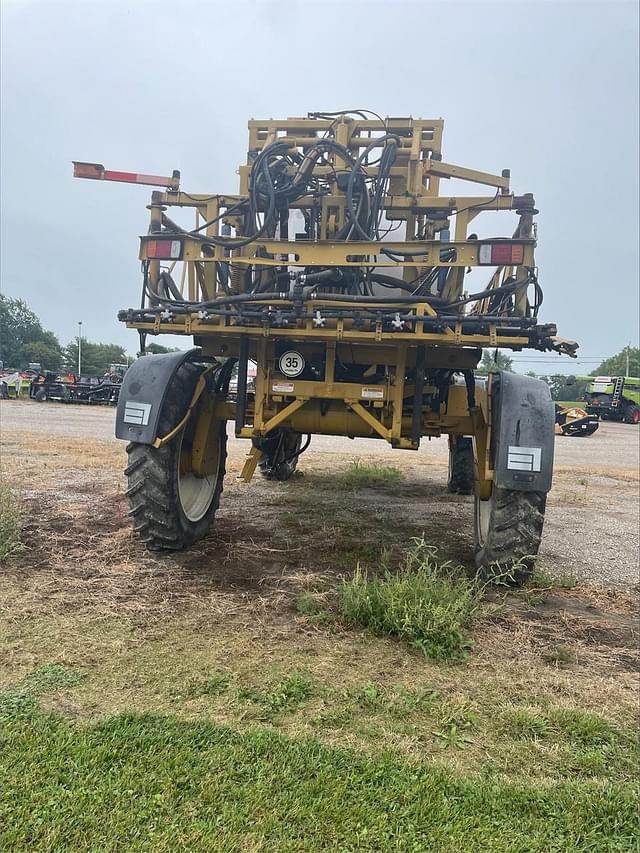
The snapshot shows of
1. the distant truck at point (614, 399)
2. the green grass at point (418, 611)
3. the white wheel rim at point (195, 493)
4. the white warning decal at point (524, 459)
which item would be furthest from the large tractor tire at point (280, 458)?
the distant truck at point (614, 399)

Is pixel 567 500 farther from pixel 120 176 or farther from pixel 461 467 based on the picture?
pixel 120 176

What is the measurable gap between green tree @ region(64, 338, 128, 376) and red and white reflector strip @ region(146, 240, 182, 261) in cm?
6298

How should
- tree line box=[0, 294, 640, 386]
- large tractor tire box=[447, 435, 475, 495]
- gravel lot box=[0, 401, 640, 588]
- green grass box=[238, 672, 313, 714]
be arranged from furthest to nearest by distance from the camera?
tree line box=[0, 294, 640, 386] → large tractor tire box=[447, 435, 475, 495] → gravel lot box=[0, 401, 640, 588] → green grass box=[238, 672, 313, 714]

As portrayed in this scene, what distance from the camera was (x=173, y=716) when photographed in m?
2.30

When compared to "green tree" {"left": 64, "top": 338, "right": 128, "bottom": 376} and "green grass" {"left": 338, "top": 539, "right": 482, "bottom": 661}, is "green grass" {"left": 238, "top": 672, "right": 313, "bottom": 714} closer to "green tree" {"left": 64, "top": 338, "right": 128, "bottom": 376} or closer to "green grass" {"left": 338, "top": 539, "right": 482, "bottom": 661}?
"green grass" {"left": 338, "top": 539, "right": 482, "bottom": 661}

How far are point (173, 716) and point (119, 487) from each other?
4935 millimetres

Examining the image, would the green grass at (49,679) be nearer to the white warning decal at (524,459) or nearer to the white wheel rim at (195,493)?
the white wheel rim at (195,493)

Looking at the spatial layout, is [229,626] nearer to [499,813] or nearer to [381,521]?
[499,813]

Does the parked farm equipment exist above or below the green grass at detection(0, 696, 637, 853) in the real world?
above

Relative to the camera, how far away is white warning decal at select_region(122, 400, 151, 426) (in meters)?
4.07

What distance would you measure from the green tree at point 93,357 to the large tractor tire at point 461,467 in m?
60.8

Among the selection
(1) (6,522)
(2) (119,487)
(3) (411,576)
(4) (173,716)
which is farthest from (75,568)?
(2) (119,487)

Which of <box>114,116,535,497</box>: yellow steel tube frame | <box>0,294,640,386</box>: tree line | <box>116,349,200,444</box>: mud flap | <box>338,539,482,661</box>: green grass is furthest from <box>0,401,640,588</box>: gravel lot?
<box>0,294,640,386</box>: tree line

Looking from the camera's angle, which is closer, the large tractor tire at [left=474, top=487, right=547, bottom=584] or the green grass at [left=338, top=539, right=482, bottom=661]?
the green grass at [left=338, top=539, right=482, bottom=661]
